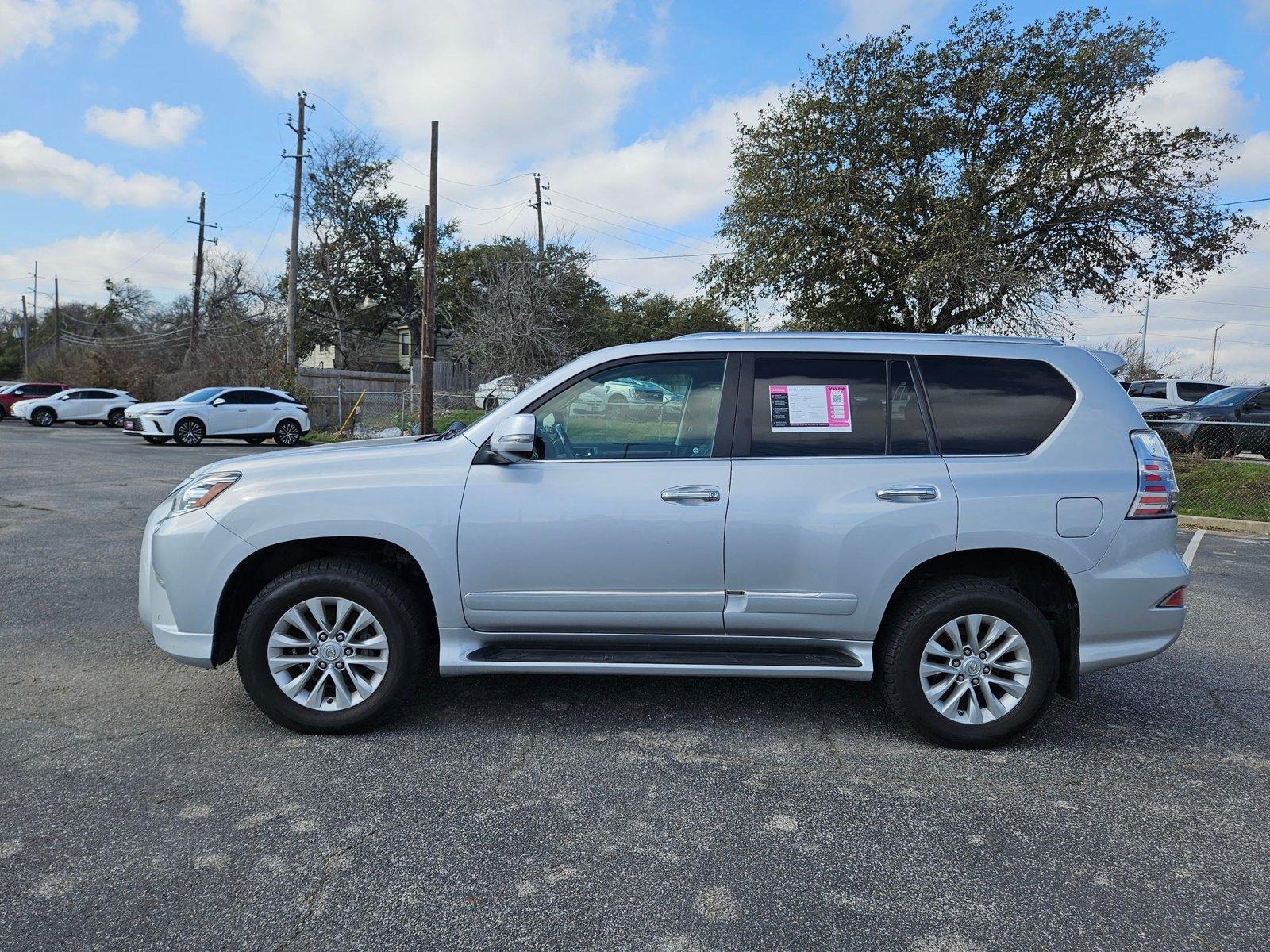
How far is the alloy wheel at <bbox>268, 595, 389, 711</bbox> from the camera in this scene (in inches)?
152

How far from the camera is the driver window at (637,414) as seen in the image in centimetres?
400

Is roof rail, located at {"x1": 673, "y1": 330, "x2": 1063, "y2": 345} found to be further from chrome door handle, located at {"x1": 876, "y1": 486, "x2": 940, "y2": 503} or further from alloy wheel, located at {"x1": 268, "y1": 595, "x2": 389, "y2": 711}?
alloy wheel, located at {"x1": 268, "y1": 595, "x2": 389, "y2": 711}

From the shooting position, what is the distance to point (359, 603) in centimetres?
384

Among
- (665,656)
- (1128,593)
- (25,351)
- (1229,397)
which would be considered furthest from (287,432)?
(25,351)

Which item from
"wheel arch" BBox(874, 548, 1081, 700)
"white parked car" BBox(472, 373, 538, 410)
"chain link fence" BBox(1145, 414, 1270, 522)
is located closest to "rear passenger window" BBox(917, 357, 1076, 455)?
"wheel arch" BBox(874, 548, 1081, 700)

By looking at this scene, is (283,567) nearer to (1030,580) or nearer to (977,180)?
(1030,580)

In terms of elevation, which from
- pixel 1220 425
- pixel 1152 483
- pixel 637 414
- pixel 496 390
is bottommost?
pixel 1152 483

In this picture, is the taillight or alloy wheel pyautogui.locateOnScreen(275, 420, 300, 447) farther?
alloy wheel pyautogui.locateOnScreen(275, 420, 300, 447)

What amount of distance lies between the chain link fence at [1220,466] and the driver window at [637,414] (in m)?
11.5

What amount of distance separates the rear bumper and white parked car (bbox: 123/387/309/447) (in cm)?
2276

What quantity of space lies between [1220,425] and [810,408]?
15130 millimetres

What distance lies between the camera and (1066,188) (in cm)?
1833

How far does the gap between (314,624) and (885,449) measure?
2.71 m

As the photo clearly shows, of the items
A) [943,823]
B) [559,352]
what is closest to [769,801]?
[943,823]
